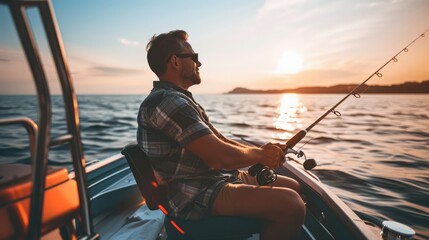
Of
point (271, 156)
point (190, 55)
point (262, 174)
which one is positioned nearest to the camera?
point (271, 156)

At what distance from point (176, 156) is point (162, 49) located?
954 millimetres

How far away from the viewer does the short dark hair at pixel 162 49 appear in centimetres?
228

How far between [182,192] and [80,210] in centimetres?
89

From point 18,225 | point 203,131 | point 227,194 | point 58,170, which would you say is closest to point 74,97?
point 58,170

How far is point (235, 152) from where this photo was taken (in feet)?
5.84

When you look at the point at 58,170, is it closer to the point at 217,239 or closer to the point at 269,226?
the point at 217,239

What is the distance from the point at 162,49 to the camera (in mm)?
2279

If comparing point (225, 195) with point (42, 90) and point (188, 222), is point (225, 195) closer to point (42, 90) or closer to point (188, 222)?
point (188, 222)

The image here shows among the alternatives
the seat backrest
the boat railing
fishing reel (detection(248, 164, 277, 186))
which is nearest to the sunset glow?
fishing reel (detection(248, 164, 277, 186))

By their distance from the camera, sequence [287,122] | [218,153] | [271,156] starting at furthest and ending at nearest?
[287,122] → [271,156] → [218,153]

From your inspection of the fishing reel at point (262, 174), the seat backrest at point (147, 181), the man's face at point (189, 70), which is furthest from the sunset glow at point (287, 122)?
the seat backrest at point (147, 181)

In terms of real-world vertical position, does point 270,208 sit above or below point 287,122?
above

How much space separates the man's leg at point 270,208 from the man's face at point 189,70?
1.04 m

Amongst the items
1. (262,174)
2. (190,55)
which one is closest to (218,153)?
(262,174)
